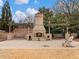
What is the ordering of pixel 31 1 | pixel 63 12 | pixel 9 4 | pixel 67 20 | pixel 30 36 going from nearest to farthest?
pixel 30 36, pixel 67 20, pixel 63 12, pixel 31 1, pixel 9 4

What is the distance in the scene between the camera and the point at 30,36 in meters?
23.9

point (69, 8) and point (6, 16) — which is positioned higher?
point (69, 8)

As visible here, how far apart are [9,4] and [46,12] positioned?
25.8 ft

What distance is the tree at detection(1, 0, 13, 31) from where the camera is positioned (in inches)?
1216

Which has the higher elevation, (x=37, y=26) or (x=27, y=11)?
(x=27, y=11)

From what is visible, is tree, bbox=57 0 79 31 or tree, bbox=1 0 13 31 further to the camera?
tree, bbox=1 0 13 31

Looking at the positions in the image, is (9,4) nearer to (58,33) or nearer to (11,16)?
(11,16)

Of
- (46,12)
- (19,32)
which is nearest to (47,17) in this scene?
(46,12)

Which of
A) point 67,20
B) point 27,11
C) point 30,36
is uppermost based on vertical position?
point 27,11

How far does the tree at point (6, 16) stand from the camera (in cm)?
3089

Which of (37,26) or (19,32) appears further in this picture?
(19,32)

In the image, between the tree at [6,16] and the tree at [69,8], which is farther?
the tree at [6,16]

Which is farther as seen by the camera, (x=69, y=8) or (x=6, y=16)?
(x=6, y=16)

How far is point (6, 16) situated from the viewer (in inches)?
1254
